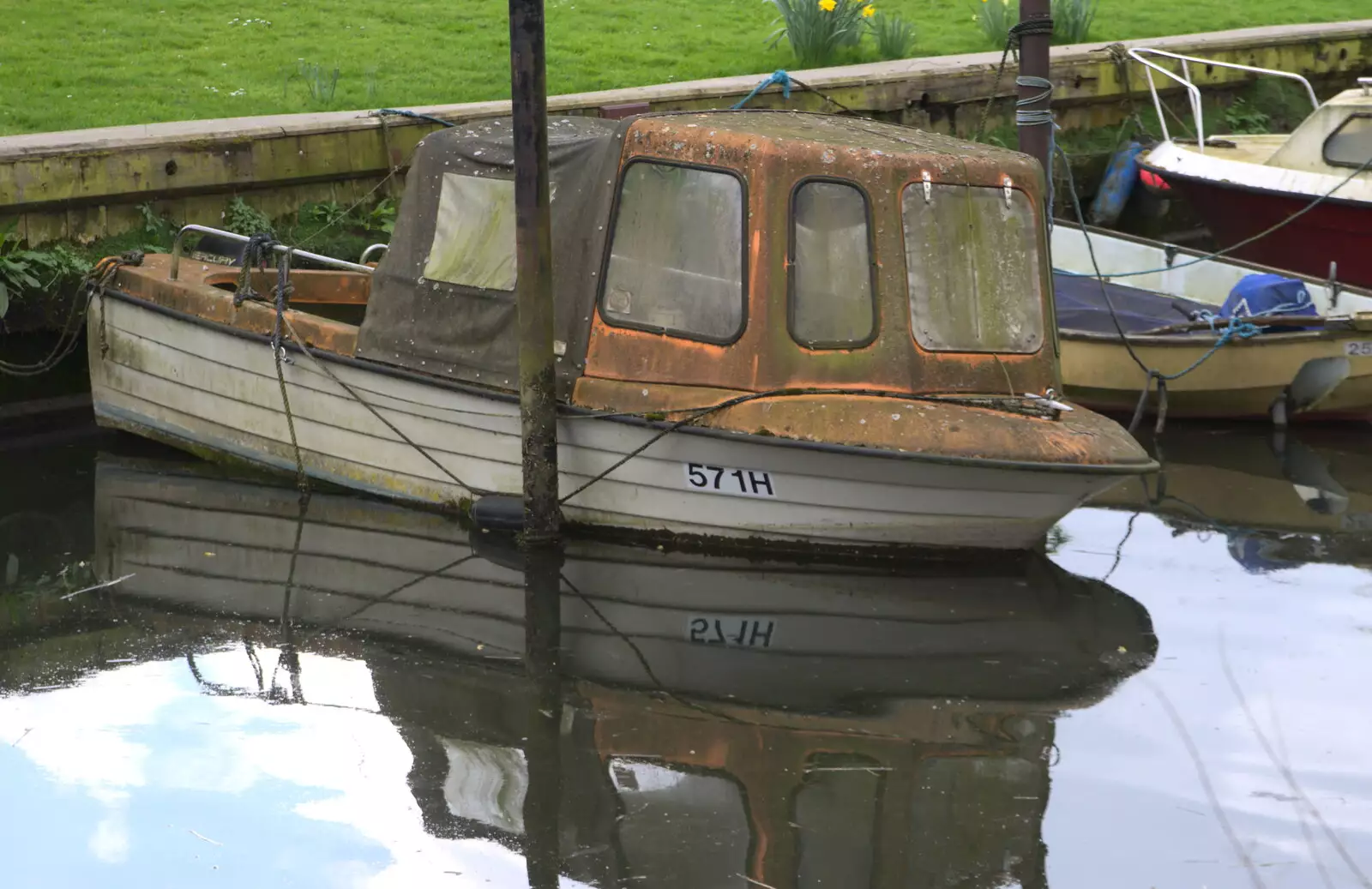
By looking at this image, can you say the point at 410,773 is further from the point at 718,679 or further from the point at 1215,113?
the point at 1215,113

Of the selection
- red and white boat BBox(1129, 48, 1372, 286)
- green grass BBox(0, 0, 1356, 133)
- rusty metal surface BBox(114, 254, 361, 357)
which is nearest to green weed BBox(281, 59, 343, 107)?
green grass BBox(0, 0, 1356, 133)

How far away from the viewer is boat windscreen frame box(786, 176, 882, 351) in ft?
24.7

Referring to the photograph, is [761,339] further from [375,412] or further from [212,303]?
[212,303]

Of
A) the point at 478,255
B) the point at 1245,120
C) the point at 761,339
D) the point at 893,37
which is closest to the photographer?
the point at 761,339

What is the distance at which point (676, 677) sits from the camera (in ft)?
21.3

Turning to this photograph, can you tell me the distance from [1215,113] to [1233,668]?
39.8ft

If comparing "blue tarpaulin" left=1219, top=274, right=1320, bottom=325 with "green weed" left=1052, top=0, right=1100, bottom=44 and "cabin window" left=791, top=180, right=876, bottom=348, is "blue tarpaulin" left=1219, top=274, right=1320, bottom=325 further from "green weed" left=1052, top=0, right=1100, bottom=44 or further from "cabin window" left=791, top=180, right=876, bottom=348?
"green weed" left=1052, top=0, right=1100, bottom=44

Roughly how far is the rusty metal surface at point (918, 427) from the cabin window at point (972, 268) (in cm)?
44

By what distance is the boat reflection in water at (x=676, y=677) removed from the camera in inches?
203

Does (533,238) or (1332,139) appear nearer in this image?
(533,238)

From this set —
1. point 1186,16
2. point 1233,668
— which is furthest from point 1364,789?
point 1186,16

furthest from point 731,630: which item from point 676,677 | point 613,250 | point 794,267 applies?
point 613,250

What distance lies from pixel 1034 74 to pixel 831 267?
103 inches

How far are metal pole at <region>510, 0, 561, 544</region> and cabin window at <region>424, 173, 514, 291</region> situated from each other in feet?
1.43
